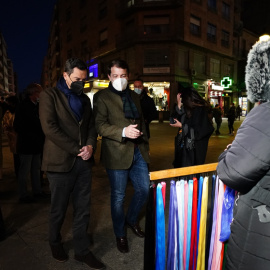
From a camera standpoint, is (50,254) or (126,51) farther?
(126,51)

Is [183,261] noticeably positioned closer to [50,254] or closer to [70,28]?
[50,254]

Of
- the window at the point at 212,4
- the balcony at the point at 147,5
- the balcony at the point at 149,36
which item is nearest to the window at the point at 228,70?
the window at the point at 212,4

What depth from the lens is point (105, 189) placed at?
479cm

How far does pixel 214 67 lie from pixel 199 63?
3.10 meters

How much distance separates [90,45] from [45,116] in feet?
103

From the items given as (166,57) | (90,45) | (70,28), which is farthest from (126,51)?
(70,28)

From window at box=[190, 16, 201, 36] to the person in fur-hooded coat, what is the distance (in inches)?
1043

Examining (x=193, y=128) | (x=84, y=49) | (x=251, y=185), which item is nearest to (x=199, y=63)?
(x=84, y=49)

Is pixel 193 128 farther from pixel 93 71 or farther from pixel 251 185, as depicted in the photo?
pixel 93 71

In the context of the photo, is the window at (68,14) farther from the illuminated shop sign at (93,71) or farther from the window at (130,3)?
the window at (130,3)

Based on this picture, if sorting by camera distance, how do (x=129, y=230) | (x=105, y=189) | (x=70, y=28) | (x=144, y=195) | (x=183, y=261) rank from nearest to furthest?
(x=183, y=261)
(x=144, y=195)
(x=129, y=230)
(x=105, y=189)
(x=70, y=28)

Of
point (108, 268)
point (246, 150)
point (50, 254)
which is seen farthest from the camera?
point (50, 254)

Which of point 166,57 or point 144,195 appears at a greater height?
point 166,57

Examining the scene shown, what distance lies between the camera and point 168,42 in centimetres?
2414
